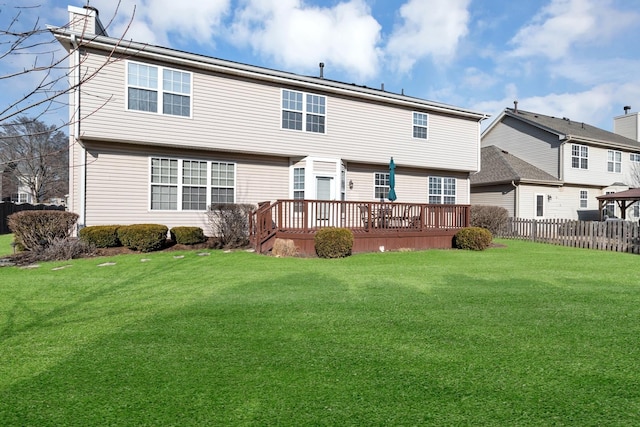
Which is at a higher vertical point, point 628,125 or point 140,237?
point 628,125

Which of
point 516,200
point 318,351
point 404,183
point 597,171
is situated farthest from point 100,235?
point 597,171

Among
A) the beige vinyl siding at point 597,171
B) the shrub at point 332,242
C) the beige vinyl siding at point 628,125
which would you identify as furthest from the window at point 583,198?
the shrub at point 332,242

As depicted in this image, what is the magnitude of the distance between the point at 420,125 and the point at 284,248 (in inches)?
376

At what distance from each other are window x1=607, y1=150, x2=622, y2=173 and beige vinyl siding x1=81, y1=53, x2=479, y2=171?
42.6ft

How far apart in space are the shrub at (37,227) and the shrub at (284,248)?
5.67 meters

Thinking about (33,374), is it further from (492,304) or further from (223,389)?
(492,304)

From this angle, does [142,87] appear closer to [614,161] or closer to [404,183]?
[404,183]

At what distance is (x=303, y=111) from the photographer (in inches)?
534

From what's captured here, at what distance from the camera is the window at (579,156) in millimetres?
21766

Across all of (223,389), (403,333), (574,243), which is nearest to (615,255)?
(574,243)

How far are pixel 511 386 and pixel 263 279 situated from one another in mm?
4710

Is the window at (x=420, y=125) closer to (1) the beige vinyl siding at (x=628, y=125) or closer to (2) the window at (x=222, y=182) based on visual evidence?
(2) the window at (x=222, y=182)

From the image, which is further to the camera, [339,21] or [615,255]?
[339,21]

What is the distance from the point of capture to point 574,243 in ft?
43.3
